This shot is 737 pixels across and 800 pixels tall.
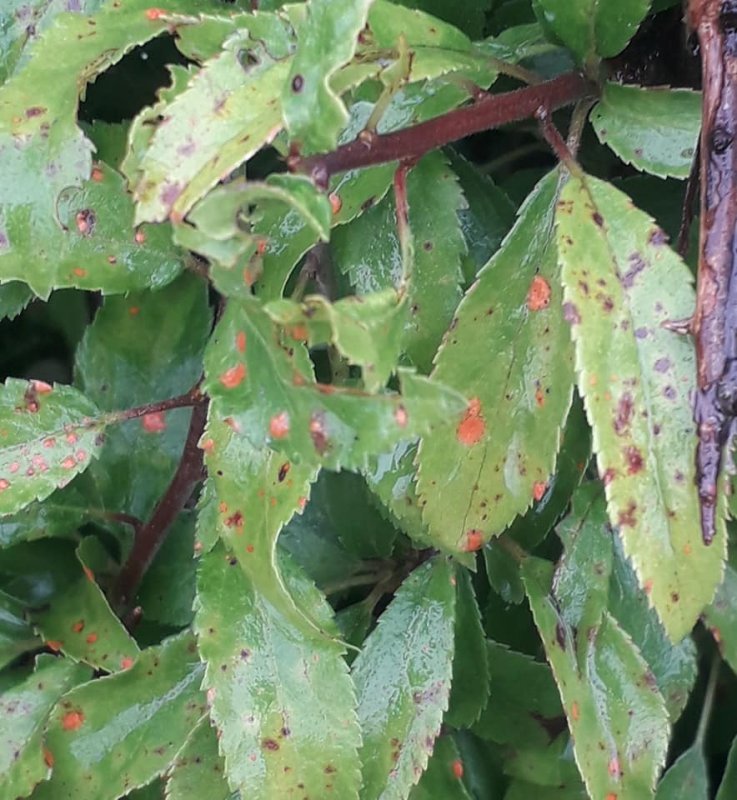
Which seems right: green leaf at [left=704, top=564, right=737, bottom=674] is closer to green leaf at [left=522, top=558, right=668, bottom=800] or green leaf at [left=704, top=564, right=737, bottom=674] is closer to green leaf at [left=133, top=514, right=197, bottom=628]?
green leaf at [left=522, top=558, right=668, bottom=800]

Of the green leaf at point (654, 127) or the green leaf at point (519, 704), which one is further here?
the green leaf at point (519, 704)

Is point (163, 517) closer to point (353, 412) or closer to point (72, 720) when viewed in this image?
point (72, 720)

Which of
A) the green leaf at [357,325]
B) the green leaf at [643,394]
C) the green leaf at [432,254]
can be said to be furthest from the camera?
the green leaf at [432,254]

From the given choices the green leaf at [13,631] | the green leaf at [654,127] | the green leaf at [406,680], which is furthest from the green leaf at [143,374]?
the green leaf at [654,127]

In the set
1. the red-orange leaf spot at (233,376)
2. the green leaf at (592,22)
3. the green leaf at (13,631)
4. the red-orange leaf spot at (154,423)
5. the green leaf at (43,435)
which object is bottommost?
the green leaf at (13,631)

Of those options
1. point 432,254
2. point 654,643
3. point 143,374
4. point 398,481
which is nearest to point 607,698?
point 654,643

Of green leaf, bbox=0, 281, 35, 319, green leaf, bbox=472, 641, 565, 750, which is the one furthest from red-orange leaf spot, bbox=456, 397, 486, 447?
green leaf, bbox=0, 281, 35, 319

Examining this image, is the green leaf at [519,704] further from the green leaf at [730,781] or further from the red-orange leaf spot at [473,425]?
the red-orange leaf spot at [473,425]
